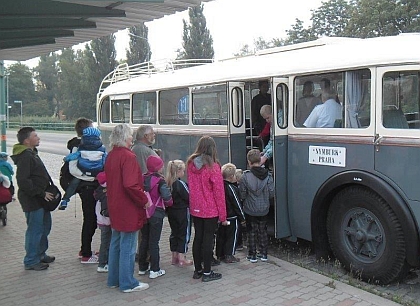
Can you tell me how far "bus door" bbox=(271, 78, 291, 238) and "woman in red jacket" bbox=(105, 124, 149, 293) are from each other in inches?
77.3

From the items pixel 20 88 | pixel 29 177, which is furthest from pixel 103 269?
pixel 20 88

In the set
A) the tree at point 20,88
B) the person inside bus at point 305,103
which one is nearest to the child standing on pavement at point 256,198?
the person inside bus at point 305,103

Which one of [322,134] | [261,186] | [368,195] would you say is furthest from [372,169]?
[261,186]

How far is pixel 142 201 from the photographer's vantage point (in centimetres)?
486

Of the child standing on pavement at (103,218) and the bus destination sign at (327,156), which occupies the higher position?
the bus destination sign at (327,156)

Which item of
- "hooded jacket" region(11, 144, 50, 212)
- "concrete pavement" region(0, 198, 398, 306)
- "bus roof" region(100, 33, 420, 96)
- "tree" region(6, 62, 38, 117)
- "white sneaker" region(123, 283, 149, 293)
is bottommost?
"concrete pavement" region(0, 198, 398, 306)

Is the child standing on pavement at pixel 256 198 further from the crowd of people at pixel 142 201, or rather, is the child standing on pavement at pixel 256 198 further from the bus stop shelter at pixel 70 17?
the bus stop shelter at pixel 70 17

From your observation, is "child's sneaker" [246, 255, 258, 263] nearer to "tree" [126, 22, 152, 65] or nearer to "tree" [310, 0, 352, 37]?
"tree" [310, 0, 352, 37]

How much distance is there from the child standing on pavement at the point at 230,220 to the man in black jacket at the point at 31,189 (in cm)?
212

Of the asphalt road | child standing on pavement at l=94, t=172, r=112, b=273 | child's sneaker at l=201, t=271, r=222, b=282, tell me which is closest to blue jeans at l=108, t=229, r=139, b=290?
child standing on pavement at l=94, t=172, r=112, b=273

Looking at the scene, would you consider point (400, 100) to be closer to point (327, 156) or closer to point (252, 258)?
point (327, 156)

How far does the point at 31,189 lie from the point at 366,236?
152 inches

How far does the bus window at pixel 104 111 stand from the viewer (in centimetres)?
1221

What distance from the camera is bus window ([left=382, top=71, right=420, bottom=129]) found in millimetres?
5035
